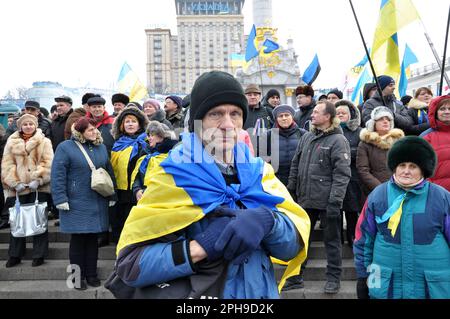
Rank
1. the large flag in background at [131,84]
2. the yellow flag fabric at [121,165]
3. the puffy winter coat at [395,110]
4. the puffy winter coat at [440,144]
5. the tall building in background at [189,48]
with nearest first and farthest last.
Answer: the puffy winter coat at [440,144] < the yellow flag fabric at [121,165] < the puffy winter coat at [395,110] < the large flag in background at [131,84] < the tall building in background at [189,48]

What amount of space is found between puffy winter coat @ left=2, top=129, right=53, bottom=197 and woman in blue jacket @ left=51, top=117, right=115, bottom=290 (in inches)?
25.5

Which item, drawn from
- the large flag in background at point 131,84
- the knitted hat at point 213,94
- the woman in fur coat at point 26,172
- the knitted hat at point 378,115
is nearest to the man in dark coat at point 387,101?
the knitted hat at point 378,115

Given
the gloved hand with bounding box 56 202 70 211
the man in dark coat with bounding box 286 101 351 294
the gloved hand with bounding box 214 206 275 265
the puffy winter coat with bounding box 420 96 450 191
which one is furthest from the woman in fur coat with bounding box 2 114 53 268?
the puffy winter coat with bounding box 420 96 450 191

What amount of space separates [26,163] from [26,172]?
131mm

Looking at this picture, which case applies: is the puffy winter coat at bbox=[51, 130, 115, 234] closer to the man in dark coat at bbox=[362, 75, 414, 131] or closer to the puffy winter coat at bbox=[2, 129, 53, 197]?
the puffy winter coat at bbox=[2, 129, 53, 197]

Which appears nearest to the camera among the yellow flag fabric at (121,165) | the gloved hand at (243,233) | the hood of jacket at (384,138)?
the gloved hand at (243,233)

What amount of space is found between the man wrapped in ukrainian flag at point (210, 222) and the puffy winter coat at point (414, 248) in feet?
3.99

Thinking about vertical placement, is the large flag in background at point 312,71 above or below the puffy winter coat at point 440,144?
above

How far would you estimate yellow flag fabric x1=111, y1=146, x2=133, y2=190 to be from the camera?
193 inches

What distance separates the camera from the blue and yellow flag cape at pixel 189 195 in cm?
148

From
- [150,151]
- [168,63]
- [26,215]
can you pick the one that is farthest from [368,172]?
[168,63]

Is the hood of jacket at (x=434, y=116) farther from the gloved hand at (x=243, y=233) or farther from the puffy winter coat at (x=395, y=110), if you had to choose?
the gloved hand at (x=243, y=233)

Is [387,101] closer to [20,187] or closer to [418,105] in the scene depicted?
[418,105]

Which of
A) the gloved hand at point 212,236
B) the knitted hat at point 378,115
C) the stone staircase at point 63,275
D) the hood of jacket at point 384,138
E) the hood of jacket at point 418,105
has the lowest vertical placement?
the stone staircase at point 63,275
